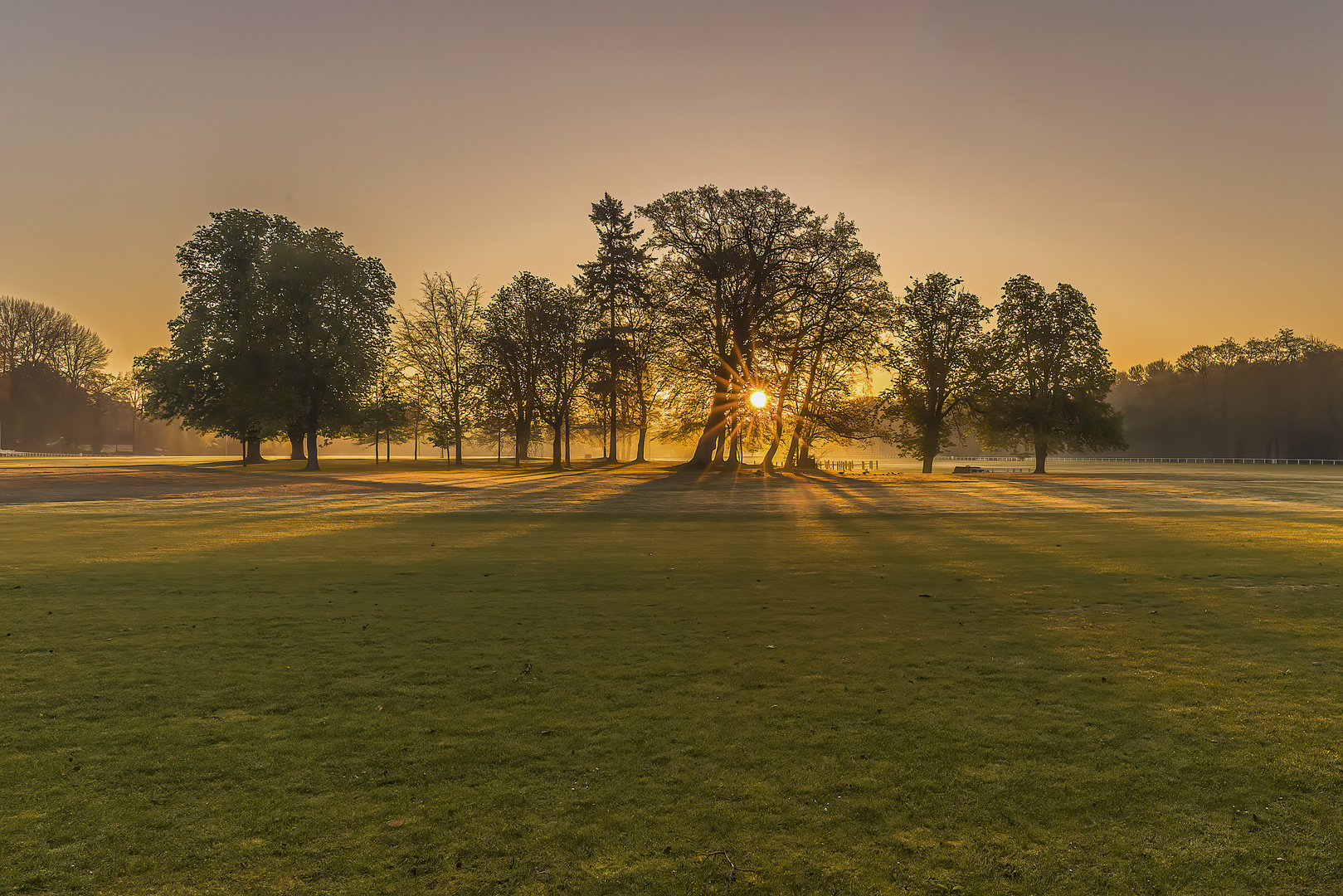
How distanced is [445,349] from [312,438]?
2215cm

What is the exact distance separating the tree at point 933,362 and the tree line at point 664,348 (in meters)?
0.18

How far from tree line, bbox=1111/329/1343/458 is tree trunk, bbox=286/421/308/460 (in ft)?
450

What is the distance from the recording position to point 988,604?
11.5 meters

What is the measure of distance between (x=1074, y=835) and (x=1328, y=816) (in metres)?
1.73

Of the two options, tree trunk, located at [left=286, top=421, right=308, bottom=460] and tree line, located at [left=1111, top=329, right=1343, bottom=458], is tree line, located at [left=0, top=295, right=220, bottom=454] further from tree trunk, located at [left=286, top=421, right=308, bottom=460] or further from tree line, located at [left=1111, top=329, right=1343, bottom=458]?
tree line, located at [left=1111, top=329, right=1343, bottom=458]

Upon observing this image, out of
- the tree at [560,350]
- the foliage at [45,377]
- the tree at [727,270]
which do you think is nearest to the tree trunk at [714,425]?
the tree at [727,270]

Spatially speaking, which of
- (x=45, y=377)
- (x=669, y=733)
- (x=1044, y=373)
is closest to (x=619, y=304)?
(x=1044, y=373)

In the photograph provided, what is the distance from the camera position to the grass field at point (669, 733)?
4.36 metres

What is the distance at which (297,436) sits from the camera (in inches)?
2810

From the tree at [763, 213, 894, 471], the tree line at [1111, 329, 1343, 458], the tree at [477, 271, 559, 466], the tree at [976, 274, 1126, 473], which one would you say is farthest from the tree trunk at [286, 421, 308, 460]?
the tree line at [1111, 329, 1343, 458]

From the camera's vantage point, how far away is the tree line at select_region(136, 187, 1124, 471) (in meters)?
57.9

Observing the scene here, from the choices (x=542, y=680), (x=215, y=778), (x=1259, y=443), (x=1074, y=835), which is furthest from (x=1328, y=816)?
(x=1259, y=443)

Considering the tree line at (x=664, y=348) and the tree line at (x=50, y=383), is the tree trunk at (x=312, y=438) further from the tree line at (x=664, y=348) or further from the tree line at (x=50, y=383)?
the tree line at (x=50, y=383)

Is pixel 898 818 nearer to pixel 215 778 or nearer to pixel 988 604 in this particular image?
pixel 215 778
